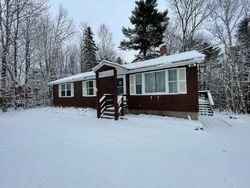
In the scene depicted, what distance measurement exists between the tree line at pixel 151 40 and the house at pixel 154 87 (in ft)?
23.8

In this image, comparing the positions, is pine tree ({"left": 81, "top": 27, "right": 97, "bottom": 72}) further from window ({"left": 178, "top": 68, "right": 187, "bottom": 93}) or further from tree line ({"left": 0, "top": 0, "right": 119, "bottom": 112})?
window ({"left": 178, "top": 68, "right": 187, "bottom": 93})

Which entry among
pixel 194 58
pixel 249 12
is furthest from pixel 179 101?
pixel 249 12

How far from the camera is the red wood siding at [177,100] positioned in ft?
29.8

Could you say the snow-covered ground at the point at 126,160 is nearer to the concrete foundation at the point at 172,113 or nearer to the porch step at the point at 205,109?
the concrete foundation at the point at 172,113

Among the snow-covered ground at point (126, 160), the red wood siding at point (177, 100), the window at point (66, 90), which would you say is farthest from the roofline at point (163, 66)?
the window at point (66, 90)

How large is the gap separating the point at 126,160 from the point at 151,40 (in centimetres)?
1932

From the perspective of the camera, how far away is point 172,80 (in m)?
9.81

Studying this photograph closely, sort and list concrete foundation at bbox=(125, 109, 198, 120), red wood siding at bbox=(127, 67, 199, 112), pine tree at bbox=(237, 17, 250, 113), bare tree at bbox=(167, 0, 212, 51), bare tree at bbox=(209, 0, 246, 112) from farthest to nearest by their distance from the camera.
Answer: bare tree at bbox=(167, 0, 212, 51), bare tree at bbox=(209, 0, 246, 112), pine tree at bbox=(237, 17, 250, 113), concrete foundation at bbox=(125, 109, 198, 120), red wood siding at bbox=(127, 67, 199, 112)

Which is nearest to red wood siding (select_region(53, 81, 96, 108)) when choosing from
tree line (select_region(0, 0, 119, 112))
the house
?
the house

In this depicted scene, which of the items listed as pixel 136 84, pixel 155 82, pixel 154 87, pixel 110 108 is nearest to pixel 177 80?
pixel 155 82

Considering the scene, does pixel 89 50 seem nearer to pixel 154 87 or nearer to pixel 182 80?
pixel 154 87

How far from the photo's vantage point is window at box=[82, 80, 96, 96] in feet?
47.9

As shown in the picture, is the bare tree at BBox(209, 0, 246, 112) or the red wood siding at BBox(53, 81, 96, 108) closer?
the bare tree at BBox(209, 0, 246, 112)

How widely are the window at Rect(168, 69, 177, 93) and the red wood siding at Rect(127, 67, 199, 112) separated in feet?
1.23
